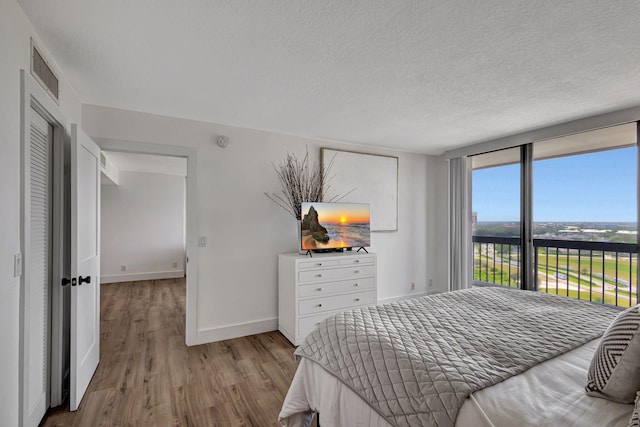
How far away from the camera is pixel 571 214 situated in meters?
3.33

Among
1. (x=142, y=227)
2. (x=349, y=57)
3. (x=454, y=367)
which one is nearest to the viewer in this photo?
(x=454, y=367)

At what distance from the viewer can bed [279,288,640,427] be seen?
1.00 metres

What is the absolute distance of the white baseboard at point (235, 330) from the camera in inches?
123

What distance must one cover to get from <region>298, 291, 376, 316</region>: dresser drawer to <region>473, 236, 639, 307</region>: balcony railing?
1.94 m

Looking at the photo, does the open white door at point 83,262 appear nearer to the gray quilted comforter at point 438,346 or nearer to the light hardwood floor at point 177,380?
the light hardwood floor at point 177,380

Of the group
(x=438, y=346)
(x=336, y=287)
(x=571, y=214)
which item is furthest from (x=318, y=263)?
(x=571, y=214)

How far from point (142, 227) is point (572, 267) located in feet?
24.3

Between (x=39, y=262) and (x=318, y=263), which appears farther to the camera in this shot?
(x=318, y=263)

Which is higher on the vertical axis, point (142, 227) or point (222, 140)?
point (222, 140)

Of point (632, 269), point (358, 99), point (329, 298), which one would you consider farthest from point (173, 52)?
point (632, 269)

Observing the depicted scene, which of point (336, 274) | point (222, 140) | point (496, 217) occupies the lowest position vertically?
point (336, 274)

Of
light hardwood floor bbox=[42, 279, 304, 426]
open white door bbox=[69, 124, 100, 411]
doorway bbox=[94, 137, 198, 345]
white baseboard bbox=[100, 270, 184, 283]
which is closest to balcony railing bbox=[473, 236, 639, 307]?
light hardwood floor bbox=[42, 279, 304, 426]

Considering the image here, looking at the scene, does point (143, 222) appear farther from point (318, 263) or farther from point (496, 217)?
point (496, 217)

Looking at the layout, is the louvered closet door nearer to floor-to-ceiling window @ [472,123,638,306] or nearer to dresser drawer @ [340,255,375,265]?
dresser drawer @ [340,255,375,265]
